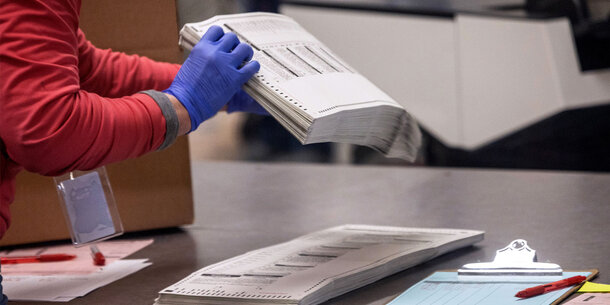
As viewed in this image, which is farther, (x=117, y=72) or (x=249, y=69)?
(x=117, y=72)

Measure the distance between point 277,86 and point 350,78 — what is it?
0.33ft

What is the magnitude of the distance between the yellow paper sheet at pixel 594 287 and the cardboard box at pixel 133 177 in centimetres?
61

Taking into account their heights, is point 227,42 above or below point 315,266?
above

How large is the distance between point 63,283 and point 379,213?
0.47 meters

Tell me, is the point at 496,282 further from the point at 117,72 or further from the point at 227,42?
the point at 117,72

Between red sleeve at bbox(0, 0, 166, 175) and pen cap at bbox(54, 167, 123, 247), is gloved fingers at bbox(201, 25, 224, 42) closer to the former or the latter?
red sleeve at bbox(0, 0, 166, 175)

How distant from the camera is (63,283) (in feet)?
3.04

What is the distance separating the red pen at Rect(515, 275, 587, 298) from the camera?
28.0 inches

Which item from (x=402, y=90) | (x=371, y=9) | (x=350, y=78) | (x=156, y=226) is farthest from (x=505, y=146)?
(x=350, y=78)

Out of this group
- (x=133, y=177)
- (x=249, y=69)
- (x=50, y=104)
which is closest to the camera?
(x=50, y=104)

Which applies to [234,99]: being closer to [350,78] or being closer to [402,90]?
[350,78]

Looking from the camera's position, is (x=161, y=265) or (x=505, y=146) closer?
(x=161, y=265)

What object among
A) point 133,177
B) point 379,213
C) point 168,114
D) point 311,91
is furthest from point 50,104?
point 379,213

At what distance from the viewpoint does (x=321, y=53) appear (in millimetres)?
928
